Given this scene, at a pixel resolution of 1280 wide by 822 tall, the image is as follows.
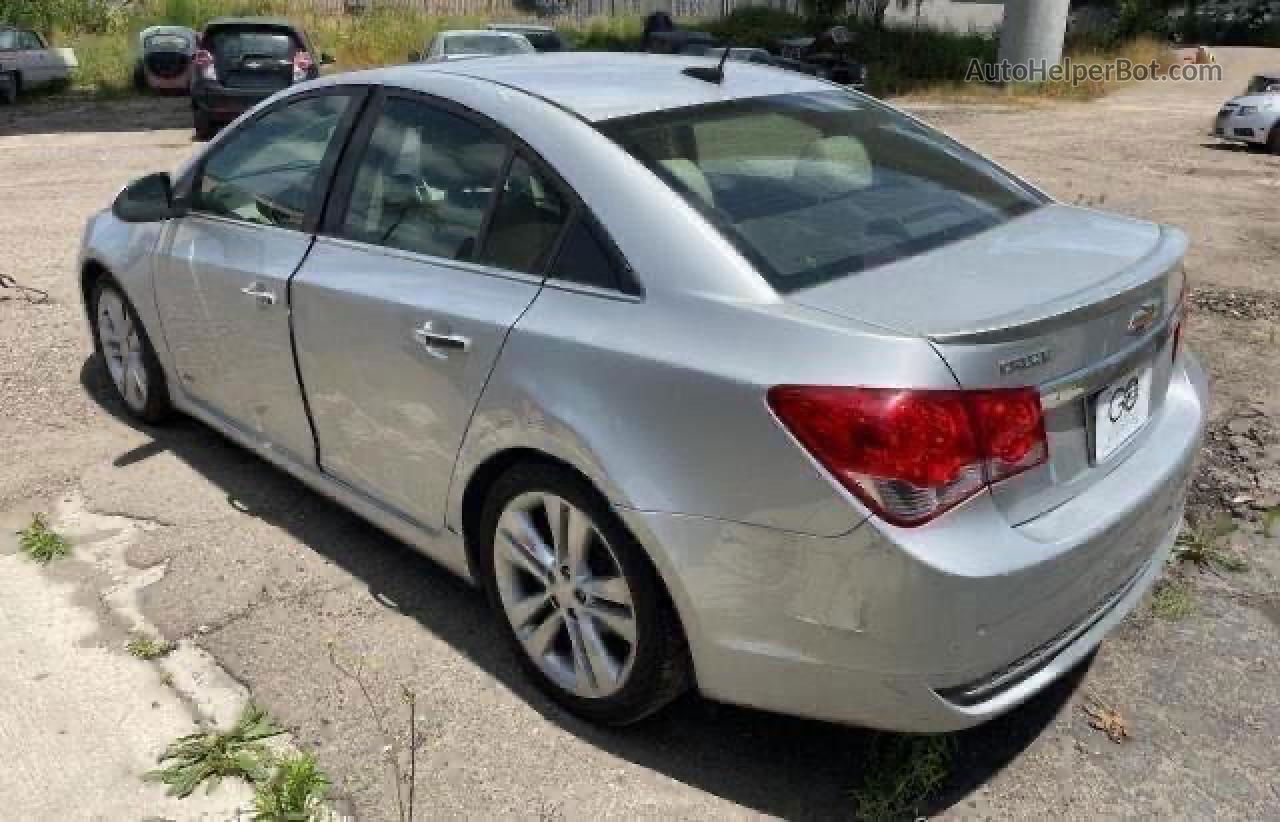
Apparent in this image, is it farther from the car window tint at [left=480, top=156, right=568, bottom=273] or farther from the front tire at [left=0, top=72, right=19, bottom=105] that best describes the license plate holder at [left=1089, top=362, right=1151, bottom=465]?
the front tire at [left=0, top=72, right=19, bottom=105]

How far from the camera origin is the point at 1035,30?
21.8 m

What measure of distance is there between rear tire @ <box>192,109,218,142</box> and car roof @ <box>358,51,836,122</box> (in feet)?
37.6

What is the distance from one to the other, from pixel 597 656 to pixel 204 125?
13.1m

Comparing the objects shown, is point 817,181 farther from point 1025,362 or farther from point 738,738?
point 738,738

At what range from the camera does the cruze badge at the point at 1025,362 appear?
2092mm

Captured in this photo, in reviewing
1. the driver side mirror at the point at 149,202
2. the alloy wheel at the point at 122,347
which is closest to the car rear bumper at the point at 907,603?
the driver side mirror at the point at 149,202

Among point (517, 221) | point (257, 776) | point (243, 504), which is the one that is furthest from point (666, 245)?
point (243, 504)

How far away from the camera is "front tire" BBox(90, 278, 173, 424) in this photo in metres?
4.36

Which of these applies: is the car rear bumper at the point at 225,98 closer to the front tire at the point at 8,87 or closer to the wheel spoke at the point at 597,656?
the front tire at the point at 8,87

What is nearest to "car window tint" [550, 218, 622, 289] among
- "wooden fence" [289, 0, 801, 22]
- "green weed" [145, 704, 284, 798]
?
"green weed" [145, 704, 284, 798]

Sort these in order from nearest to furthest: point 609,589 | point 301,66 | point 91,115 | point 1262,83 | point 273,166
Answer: point 609,589 < point 273,166 < point 301,66 < point 1262,83 < point 91,115

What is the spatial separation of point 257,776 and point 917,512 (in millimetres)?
1650

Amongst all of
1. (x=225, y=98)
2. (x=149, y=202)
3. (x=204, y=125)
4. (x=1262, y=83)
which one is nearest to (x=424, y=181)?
(x=149, y=202)

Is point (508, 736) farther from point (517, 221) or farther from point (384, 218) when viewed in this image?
point (384, 218)
